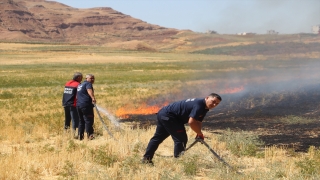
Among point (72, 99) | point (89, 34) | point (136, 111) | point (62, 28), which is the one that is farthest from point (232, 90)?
point (62, 28)

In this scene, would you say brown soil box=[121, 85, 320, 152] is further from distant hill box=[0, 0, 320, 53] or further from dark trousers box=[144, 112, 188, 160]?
distant hill box=[0, 0, 320, 53]

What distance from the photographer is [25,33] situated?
529 ft

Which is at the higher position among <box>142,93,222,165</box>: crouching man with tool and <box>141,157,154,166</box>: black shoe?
<box>142,93,222,165</box>: crouching man with tool

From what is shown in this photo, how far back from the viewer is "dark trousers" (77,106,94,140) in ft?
36.7

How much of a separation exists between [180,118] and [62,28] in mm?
181969

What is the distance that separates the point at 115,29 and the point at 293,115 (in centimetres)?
18408

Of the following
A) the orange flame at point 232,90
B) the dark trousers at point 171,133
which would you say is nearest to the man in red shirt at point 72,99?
the dark trousers at point 171,133

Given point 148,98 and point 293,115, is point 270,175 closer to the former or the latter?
point 293,115

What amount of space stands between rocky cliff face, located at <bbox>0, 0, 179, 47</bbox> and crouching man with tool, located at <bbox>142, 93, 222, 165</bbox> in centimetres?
14673

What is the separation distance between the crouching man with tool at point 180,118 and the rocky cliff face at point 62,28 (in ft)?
481

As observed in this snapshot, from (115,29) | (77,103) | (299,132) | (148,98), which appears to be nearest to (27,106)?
(148,98)

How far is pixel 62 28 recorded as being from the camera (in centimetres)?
18288

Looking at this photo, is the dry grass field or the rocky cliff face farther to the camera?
the rocky cliff face

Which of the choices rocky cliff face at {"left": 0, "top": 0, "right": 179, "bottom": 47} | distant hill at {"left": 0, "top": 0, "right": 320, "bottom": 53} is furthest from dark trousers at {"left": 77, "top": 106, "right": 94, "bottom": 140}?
rocky cliff face at {"left": 0, "top": 0, "right": 179, "bottom": 47}
